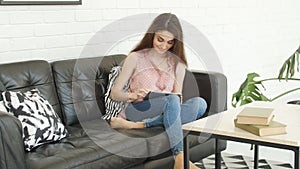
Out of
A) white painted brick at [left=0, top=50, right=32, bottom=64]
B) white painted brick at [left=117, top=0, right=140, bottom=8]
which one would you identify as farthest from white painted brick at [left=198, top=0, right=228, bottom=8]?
white painted brick at [left=0, top=50, right=32, bottom=64]

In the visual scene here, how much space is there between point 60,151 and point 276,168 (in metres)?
→ 1.68

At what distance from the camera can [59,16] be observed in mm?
3068

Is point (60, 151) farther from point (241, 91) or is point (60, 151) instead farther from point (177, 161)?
point (241, 91)

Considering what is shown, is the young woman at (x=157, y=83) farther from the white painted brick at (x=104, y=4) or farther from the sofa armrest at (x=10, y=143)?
the sofa armrest at (x=10, y=143)

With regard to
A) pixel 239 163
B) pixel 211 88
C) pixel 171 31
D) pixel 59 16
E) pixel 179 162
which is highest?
pixel 59 16

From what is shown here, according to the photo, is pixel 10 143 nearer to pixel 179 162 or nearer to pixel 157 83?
pixel 179 162

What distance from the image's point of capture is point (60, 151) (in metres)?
2.23

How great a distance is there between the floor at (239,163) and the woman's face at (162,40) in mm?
957

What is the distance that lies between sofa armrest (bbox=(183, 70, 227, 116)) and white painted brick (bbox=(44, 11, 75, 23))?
914mm

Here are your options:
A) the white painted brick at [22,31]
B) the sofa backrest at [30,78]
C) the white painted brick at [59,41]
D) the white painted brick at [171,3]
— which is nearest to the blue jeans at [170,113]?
the sofa backrest at [30,78]

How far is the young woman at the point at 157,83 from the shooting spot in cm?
269

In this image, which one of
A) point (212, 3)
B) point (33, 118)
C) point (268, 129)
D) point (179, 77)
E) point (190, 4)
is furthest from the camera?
point (212, 3)

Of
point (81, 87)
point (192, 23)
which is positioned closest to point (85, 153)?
point (81, 87)

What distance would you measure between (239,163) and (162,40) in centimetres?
114
